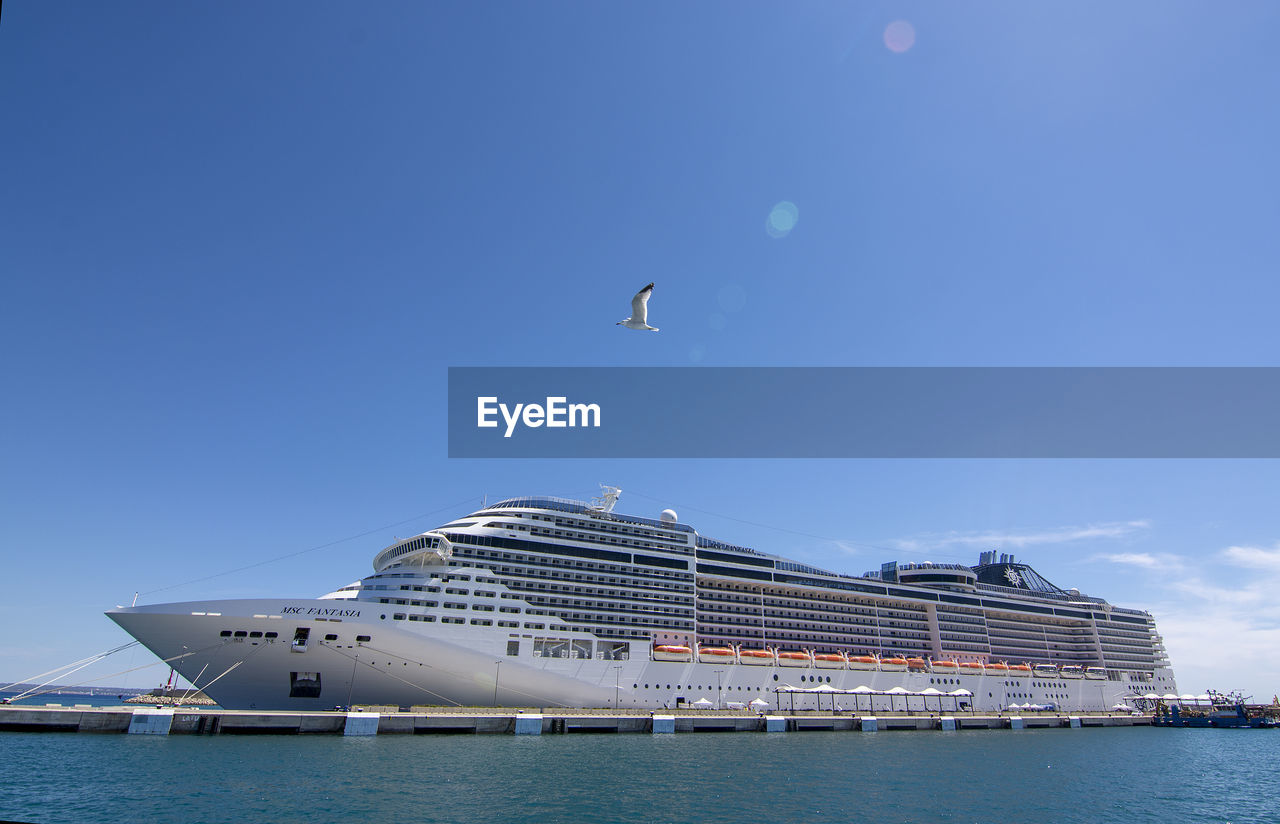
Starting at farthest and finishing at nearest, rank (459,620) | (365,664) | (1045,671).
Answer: (1045,671), (459,620), (365,664)

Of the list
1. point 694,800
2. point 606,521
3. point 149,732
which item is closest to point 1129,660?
point 606,521

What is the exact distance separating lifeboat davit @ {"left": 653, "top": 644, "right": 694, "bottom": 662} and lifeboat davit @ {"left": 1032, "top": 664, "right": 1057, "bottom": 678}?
5138cm

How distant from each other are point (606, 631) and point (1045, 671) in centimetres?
6269

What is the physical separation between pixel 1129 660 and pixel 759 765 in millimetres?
90043

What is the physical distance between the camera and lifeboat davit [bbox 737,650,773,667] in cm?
5834

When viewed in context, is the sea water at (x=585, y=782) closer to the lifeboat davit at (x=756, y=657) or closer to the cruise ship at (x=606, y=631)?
the cruise ship at (x=606, y=631)

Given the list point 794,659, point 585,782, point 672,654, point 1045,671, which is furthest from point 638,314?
point 1045,671

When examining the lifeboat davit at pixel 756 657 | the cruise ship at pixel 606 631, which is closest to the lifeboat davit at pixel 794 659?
the cruise ship at pixel 606 631

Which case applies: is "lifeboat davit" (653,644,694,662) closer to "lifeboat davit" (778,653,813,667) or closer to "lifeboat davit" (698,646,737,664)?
"lifeboat davit" (698,646,737,664)

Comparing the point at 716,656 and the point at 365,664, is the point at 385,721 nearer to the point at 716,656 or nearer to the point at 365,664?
the point at 365,664

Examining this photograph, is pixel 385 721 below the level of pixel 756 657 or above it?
below

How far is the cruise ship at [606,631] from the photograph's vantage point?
41375 millimetres

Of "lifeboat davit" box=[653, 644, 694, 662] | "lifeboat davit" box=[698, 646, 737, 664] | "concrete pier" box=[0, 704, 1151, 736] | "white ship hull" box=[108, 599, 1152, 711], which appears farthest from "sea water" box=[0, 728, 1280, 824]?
"lifeboat davit" box=[698, 646, 737, 664]

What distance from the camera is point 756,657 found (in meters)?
59.3
